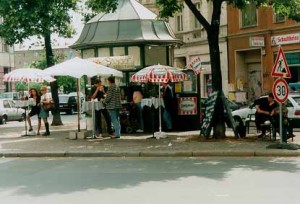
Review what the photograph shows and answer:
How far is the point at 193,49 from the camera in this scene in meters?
37.4

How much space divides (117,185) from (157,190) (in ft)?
2.86

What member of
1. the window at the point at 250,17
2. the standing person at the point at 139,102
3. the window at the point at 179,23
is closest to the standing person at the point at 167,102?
the standing person at the point at 139,102

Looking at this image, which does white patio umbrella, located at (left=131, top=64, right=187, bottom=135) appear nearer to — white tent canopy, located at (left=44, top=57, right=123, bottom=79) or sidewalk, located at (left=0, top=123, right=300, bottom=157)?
white tent canopy, located at (left=44, top=57, right=123, bottom=79)

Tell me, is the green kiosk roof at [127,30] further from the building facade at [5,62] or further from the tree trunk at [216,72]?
the building facade at [5,62]

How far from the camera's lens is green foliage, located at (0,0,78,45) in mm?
23109

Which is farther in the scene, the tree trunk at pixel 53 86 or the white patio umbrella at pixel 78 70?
the tree trunk at pixel 53 86

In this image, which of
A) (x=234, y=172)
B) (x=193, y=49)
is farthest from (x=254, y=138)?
(x=193, y=49)

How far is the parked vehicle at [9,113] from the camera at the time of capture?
3274cm

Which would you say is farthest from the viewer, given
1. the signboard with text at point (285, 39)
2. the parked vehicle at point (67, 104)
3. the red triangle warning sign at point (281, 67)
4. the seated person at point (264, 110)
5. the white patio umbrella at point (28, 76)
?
the parked vehicle at point (67, 104)

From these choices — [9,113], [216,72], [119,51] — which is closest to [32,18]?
[119,51]

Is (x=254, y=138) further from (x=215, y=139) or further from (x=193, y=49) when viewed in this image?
(x=193, y=49)

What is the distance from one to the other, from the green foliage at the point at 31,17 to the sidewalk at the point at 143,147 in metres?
7.43

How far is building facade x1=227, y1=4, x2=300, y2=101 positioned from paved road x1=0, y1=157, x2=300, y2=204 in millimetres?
18955

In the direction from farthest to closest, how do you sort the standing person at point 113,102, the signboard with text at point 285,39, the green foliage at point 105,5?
the signboard with text at point 285,39 < the standing person at point 113,102 < the green foliage at point 105,5
